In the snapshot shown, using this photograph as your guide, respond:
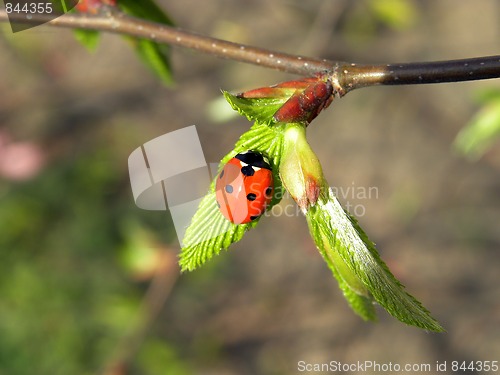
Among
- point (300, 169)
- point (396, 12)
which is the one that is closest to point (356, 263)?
point (300, 169)

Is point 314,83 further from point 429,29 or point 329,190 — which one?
point 429,29

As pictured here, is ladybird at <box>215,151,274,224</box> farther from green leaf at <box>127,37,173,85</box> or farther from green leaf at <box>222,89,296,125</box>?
green leaf at <box>127,37,173,85</box>

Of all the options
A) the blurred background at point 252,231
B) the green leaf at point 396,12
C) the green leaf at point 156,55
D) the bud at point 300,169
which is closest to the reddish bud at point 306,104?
the bud at point 300,169

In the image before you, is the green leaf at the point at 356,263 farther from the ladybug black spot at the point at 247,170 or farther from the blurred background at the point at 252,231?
the blurred background at the point at 252,231

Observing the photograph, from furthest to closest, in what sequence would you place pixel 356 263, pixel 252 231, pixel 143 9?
pixel 252 231, pixel 143 9, pixel 356 263

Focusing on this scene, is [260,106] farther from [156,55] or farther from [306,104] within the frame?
[156,55]

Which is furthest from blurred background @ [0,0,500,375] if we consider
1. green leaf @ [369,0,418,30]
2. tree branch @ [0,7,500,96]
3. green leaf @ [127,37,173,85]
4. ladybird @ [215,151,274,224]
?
ladybird @ [215,151,274,224]

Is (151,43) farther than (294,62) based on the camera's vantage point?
Yes
